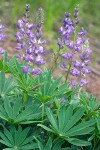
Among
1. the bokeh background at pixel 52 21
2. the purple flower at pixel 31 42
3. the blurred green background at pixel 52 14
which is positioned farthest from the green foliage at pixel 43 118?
the blurred green background at pixel 52 14

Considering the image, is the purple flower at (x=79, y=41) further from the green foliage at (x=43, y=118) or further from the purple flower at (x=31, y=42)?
the green foliage at (x=43, y=118)

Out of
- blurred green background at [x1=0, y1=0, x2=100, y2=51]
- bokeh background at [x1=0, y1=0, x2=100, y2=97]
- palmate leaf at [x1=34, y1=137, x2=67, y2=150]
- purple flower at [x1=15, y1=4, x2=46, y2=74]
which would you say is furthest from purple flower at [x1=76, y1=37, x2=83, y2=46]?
Answer: blurred green background at [x1=0, y1=0, x2=100, y2=51]

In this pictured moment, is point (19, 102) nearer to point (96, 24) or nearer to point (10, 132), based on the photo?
point (10, 132)

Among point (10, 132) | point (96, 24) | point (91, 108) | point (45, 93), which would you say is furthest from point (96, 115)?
point (96, 24)

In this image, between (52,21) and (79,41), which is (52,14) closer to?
(52,21)

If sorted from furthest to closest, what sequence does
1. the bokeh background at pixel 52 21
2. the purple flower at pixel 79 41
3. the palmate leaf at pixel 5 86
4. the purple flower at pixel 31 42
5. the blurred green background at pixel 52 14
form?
the blurred green background at pixel 52 14 < the bokeh background at pixel 52 21 < the purple flower at pixel 79 41 < the purple flower at pixel 31 42 < the palmate leaf at pixel 5 86

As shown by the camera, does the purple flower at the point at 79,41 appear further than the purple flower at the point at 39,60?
Yes

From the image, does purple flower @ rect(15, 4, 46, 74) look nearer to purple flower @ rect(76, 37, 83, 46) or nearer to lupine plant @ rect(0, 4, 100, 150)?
lupine plant @ rect(0, 4, 100, 150)
